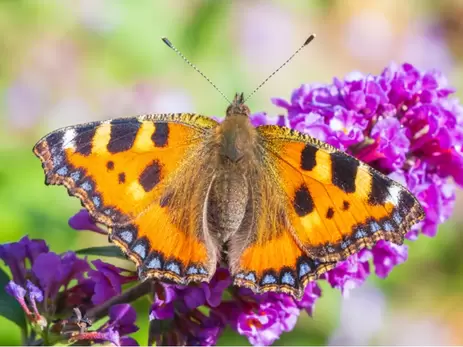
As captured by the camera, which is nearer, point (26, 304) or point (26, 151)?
point (26, 304)

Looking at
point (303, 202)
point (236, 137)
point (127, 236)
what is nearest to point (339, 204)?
point (303, 202)

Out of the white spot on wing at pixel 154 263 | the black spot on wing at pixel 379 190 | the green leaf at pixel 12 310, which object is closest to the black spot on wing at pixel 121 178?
the white spot on wing at pixel 154 263

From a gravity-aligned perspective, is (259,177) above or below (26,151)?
below

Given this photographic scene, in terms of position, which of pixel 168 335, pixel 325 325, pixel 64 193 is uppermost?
pixel 64 193

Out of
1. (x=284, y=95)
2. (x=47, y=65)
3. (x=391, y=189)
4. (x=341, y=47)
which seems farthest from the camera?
(x=341, y=47)

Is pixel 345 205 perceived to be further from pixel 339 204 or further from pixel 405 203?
pixel 405 203

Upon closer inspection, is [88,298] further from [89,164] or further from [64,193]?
[64,193]

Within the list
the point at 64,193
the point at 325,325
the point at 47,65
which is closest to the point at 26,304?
the point at 64,193

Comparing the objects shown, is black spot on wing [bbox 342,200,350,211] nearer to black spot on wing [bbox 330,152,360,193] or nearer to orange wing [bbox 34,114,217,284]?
black spot on wing [bbox 330,152,360,193]
